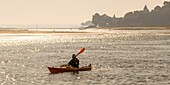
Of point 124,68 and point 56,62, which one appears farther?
point 56,62

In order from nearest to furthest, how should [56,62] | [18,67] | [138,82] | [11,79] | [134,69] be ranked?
[138,82] → [11,79] → [134,69] → [18,67] → [56,62]

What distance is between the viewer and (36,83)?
40.6 meters

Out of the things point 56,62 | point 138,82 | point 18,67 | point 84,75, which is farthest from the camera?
point 56,62

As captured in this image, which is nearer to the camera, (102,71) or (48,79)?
(48,79)

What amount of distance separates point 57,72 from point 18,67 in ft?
25.9

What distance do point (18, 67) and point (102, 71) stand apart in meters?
11.3

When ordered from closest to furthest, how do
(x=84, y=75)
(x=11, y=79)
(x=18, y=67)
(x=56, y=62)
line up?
(x=11, y=79) → (x=84, y=75) → (x=18, y=67) → (x=56, y=62)

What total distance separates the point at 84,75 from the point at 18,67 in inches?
441

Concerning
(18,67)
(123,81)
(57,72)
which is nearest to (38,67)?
(18,67)

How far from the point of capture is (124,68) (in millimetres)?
52219

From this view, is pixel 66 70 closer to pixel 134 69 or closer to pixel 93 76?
pixel 93 76

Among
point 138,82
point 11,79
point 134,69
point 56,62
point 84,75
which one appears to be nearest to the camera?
point 138,82

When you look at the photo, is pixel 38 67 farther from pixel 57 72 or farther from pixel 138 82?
pixel 138 82

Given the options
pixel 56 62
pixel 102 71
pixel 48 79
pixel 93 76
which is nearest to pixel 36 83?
pixel 48 79
